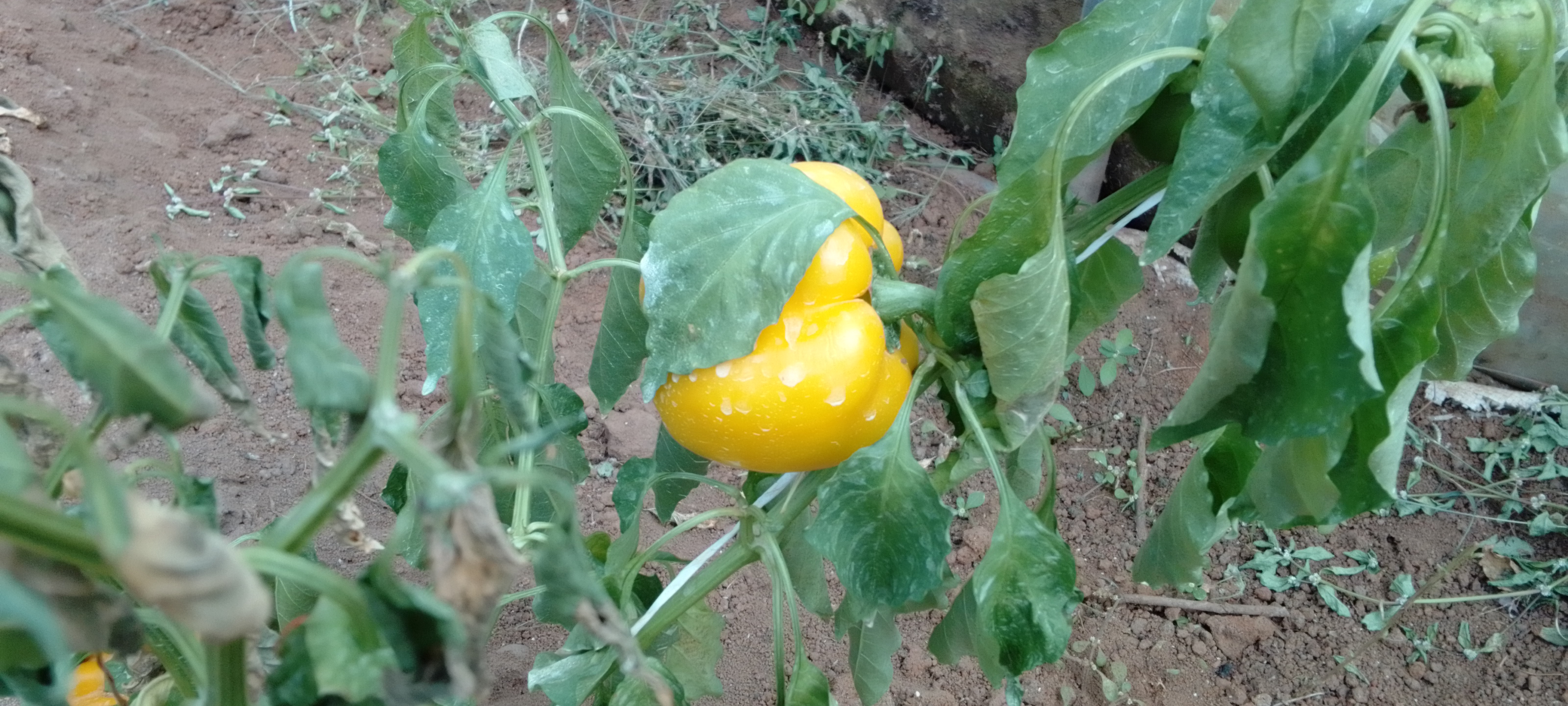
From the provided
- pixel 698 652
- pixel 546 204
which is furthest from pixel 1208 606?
pixel 546 204

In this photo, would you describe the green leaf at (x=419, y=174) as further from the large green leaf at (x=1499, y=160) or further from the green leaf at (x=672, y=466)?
the large green leaf at (x=1499, y=160)

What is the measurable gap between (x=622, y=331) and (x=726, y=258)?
0.23 m

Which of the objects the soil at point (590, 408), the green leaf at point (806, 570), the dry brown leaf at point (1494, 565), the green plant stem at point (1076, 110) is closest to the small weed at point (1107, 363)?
the soil at point (590, 408)

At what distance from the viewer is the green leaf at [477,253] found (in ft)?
2.49

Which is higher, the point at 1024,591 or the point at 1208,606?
the point at 1024,591

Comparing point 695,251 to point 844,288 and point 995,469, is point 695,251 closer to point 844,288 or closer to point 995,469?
point 844,288

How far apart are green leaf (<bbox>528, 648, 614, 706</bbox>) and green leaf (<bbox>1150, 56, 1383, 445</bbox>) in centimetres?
53

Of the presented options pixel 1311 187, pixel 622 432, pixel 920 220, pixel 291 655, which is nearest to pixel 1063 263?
pixel 1311 187

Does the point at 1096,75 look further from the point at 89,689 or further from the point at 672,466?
the point at 89,689

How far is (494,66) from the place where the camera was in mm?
812

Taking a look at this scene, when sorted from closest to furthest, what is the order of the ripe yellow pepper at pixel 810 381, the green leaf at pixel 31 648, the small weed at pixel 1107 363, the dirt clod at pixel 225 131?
the green leaf at pixel 31 648 → the ripe yellow pepper at pixel 810 381 → the small weed at pixel 1107 363 → the dirt clod at pixel 225 131

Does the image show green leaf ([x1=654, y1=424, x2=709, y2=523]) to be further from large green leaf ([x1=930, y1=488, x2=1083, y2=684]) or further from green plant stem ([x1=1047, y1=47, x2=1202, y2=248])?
green plant stem ([x1=1047, y1=47, x2=1202, y2=248])

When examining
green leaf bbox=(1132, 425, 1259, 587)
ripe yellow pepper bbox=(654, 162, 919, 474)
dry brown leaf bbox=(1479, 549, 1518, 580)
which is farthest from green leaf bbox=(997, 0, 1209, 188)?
dry brown leaf bbox=(1479, 549, 1518, 580)

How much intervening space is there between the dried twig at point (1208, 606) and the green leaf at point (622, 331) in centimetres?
92
